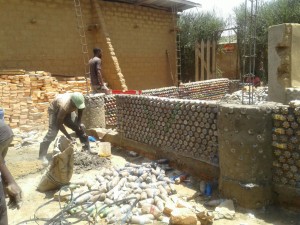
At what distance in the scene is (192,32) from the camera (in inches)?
717

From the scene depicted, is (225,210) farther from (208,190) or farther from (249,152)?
(249,152)

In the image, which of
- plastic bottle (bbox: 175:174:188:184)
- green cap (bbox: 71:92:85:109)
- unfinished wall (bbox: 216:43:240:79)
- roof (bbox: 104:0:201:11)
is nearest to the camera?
plastic bottle (bbox: 175:174:188:184)

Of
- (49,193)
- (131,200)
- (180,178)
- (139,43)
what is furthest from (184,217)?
(139,43)

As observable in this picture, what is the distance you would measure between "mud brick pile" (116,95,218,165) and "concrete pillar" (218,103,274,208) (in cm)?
49

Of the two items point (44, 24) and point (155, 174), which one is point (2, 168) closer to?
point (155, 174)

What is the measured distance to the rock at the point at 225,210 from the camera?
375 cm

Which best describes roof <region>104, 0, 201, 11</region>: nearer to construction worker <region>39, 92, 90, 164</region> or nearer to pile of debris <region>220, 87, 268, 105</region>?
pile of debris <region>220, 87, 268, 105</region>

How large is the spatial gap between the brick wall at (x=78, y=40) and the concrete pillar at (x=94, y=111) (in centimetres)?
336

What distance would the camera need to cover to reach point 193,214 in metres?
3.53

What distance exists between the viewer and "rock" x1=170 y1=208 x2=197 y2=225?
3496mm

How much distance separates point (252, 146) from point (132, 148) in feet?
9.98

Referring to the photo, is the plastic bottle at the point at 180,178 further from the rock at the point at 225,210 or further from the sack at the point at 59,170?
the sack at the point at 59,170

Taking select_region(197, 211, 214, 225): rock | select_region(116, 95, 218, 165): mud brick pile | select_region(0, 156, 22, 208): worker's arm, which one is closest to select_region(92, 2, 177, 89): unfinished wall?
select_region(116, 95, 218, 165): mud brick pile

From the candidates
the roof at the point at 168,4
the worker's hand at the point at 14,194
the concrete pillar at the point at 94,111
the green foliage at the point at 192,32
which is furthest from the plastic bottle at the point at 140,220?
the green foliage at the point at 192,32
